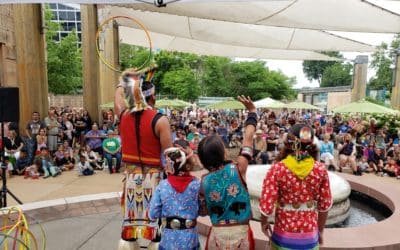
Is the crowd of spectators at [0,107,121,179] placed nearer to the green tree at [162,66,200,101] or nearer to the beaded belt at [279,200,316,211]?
the beaded belt at [279,200,316,211]

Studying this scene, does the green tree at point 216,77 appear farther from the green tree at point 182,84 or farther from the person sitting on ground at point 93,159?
the person sitting on ground at point 93,159

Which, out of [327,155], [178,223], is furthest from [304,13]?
[178,223]

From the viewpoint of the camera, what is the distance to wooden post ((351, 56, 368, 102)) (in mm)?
27000

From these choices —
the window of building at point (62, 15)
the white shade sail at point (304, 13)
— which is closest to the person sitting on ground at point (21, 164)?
the white shade sail at point (304, 13)

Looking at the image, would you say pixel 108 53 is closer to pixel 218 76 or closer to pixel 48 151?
pixel 48 151

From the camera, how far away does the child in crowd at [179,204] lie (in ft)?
7.64

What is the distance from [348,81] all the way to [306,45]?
64.3 metres

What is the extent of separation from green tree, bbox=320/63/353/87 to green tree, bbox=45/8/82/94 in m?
60.2

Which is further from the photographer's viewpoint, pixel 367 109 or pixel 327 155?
pixel 367 109

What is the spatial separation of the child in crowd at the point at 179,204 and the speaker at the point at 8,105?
4012mm

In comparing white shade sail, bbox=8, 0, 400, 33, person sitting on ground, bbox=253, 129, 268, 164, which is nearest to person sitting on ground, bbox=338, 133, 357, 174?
person sitting on ground, bbox=253, 129, 268, 164

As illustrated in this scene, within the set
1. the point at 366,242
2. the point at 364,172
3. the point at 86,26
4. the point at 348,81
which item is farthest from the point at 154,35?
the point at 348,81

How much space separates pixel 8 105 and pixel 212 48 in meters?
14.2

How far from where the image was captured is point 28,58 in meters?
9.99
